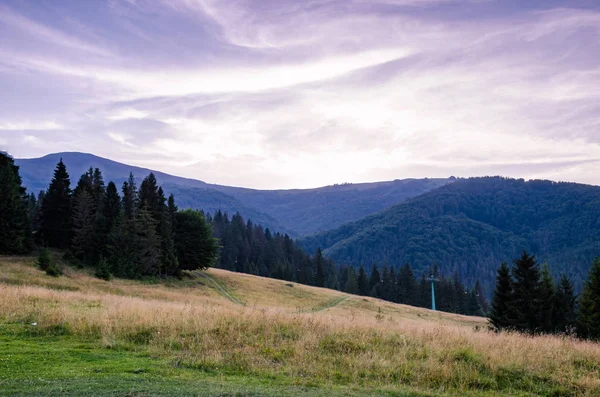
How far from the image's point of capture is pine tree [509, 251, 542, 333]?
130 ft

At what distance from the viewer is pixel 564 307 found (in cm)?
4444

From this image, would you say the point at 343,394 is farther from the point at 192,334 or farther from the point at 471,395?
→ the point at 192,334

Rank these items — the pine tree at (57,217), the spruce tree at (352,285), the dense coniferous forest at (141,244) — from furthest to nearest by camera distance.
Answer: the spruce tree at (352,285) → the pine tree at (57,217) → the dense coniferous forest at (141,244)

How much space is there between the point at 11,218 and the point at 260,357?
48.2m

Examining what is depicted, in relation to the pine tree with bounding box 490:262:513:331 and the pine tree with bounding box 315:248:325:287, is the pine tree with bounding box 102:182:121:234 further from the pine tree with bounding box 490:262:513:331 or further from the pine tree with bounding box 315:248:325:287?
the pine tree with bounding box 315:248:325:287

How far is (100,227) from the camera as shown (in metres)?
53.6

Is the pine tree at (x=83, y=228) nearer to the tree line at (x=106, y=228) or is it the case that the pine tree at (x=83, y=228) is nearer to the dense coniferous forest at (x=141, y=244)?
the tree line at (x=106, y=228)

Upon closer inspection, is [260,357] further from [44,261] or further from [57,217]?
[57,217]

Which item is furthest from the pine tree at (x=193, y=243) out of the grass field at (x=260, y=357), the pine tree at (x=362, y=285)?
the pine tree at (x=362, y=285)

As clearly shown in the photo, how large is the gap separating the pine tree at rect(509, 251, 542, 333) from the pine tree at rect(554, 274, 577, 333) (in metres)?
3.18

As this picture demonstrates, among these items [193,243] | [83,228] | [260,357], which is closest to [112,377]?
[260,357]

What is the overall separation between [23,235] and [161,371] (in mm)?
49345

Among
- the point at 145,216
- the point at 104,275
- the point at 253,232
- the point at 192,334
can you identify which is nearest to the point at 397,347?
the point at 192,334

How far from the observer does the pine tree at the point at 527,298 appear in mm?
39594
